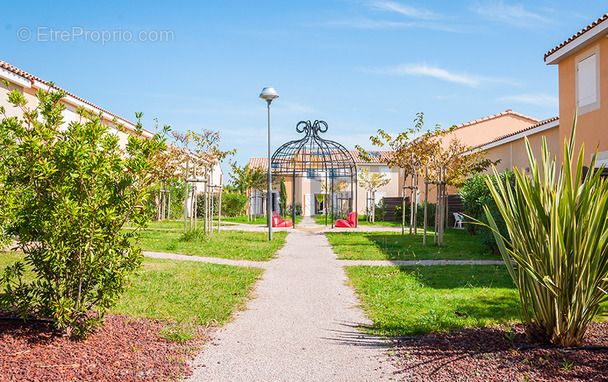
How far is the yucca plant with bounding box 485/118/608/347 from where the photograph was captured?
140 inches

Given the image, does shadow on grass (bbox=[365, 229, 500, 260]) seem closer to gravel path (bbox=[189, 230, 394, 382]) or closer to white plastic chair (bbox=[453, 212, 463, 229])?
gravel path (bbox=[189, 230, 394, 382])

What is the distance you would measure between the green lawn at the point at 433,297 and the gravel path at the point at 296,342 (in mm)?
292

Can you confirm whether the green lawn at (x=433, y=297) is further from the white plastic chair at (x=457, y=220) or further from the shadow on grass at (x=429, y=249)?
the white plastic chair at (x=457, y=220)

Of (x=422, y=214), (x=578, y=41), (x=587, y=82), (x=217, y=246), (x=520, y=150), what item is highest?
(x=578, y=41)

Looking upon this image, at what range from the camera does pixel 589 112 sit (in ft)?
36.9

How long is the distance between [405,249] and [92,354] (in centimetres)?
829

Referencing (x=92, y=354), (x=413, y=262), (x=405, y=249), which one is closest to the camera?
(x=92, y=354)

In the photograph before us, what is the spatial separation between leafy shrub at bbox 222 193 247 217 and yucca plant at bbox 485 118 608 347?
25771 mm

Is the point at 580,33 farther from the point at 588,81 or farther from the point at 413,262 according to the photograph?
the point at 413,262

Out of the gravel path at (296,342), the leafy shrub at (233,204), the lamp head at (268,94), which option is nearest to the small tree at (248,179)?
the leafy shrub at (233,204)

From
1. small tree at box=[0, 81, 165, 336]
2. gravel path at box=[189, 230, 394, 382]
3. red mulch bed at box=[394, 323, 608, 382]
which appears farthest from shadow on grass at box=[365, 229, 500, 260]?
small tree at box=[0, 81, 165, 336]

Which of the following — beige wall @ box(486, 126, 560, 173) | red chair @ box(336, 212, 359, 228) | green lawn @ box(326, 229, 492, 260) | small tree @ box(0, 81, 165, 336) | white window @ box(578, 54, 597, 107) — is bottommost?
green lawn @ box(326, 229, 492, 260)

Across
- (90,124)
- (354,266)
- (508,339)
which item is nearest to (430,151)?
(354,266)

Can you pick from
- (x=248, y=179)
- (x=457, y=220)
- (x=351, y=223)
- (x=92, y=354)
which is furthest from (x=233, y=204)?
(x=92, y=354)
